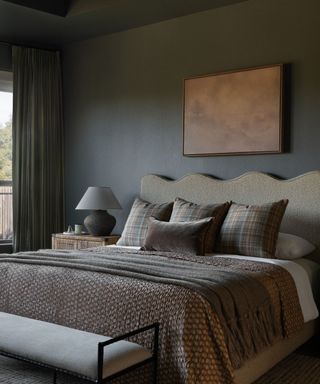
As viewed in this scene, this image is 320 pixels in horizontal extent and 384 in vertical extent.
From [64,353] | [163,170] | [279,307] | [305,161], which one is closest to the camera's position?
[64,353]

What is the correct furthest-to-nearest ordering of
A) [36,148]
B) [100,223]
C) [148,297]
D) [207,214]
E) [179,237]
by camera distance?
[36,148], [100,223], [207,214], [179,237], [148,297]

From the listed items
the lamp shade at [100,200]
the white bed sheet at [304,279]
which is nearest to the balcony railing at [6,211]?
the lamp shade at [100,200]

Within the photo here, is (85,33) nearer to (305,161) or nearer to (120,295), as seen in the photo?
(305,161)

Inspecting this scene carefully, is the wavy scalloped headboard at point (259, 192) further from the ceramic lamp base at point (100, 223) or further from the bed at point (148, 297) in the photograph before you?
the ceramic lamp base at point (100, 223)

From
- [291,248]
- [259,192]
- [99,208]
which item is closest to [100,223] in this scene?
[99,208]

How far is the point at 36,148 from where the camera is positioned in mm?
5828

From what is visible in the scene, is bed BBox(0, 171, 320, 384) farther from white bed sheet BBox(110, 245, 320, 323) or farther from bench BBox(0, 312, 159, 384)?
bench BBox(0, 312, 159, 384)

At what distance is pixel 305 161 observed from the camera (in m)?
4.31

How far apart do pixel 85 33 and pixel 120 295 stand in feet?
11.7

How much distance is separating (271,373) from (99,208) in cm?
238

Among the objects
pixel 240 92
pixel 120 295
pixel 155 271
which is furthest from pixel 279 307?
pixel 240 92

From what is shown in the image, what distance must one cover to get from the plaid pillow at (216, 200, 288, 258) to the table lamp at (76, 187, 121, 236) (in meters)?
1.42

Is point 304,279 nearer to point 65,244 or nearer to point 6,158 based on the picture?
point 65,244

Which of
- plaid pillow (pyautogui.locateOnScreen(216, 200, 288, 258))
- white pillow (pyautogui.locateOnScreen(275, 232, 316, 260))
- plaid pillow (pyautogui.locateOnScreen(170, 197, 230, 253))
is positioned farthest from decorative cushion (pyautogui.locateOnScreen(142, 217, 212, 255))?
white pillow (pyautogui.locateOnScreen(275, 232, 316, 260))
